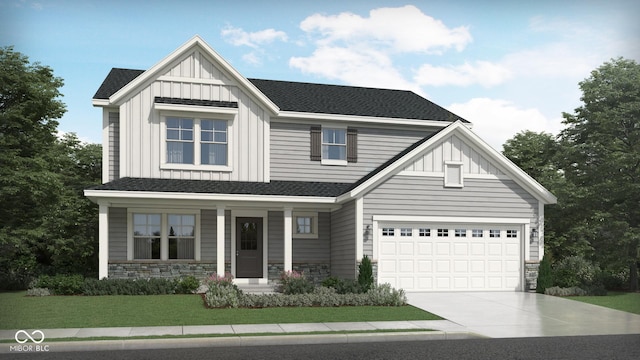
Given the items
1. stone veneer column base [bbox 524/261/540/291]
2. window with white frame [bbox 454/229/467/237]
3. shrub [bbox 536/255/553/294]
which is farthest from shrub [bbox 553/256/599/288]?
window with white frame [bbox 454/229/467/237]

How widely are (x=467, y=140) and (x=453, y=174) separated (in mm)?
1272

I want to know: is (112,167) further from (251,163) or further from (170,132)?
(251,163)

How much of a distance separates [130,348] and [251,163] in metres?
→ 12.7

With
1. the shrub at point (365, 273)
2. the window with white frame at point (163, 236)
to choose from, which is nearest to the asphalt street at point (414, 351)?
the shrub at point (365, 273)

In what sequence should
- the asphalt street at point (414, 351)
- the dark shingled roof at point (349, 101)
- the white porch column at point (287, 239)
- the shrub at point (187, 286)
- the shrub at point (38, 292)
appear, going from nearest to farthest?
1. the asphalt street at point (414, 351)
2. the shrub at point (38, 292)
3. the shrub at point (187, 286)
4. the white porch column at point (287, 239)
5. the dark shingled roof at point (349, 101)

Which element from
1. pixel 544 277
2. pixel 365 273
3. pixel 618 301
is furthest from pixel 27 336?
pixel 618 301

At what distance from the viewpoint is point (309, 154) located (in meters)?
24.9

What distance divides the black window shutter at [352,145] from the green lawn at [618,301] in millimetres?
9453

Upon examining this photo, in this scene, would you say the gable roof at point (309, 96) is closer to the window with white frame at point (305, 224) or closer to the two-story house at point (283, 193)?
the two-story house at point (283, 193)

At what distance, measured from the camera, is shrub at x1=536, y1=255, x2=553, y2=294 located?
21547 millimetres

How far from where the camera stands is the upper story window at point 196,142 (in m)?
23.0

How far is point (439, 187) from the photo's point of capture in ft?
72.5

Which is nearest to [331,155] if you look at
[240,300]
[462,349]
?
[240,300]

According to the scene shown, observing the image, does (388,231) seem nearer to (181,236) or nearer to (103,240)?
(181,236)
